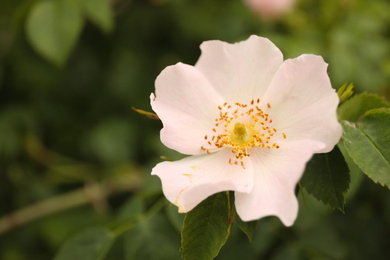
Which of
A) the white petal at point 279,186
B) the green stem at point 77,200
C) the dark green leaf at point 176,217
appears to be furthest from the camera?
the green stem at point 77,200

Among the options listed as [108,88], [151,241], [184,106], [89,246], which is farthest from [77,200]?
[184,106]

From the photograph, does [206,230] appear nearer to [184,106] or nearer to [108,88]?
[184,106]

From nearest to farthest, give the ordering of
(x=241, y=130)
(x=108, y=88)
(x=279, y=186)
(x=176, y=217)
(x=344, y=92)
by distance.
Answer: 1. (x=279, y=186)
2. (x=344, y=92)
3. (x=241, y=130)
4. (x=176, y=217)
5. (x=108, y=88)

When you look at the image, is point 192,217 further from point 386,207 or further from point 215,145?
point 386,207

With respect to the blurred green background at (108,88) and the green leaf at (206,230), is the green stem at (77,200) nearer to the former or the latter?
the blurred green background at (108,88)

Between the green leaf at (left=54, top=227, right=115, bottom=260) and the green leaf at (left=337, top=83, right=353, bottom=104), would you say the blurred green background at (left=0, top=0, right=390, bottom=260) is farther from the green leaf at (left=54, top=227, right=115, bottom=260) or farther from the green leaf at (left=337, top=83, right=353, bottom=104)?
the green leaf at (left=337, top=83, right=353, bottom=104)

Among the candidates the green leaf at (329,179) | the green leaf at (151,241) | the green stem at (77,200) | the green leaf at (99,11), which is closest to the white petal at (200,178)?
the green leaf at (329,179)
